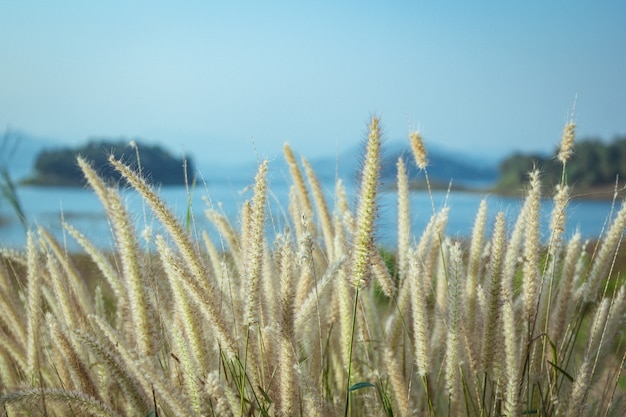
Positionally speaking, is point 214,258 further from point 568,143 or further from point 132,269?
point 568,143

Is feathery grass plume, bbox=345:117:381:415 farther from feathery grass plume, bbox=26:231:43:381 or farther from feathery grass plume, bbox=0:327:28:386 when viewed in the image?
feathery grass plume, bbox=0:327:28:386

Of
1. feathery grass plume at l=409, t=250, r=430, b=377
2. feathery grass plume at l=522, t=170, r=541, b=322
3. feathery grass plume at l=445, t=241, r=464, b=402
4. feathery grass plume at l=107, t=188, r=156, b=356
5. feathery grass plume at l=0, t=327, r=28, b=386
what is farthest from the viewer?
feathery grass plume at l=0, t=327, r=28, b=386

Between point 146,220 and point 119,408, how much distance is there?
0.89 meters

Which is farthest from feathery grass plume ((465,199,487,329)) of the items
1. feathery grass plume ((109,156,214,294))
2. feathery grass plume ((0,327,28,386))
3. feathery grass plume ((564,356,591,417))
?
feathery grass plume ((0,327,28,386))

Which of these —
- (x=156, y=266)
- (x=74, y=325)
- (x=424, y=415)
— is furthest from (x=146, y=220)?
(x=424, y=415)

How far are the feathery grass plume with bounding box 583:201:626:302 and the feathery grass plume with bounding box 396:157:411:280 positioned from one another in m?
0.97

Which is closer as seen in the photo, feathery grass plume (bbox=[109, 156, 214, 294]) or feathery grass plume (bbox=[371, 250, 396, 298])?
feathery grass plume (bbox=[109, 156, 214, 294])

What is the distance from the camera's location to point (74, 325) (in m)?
3.45

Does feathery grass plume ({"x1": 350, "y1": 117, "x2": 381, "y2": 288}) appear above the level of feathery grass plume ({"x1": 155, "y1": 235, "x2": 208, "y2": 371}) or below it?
above

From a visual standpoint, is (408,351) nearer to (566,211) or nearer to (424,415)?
(424,415)

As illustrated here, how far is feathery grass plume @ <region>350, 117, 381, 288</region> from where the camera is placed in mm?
2609

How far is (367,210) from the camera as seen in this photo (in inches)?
103

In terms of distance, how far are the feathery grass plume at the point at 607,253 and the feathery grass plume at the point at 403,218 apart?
97cm

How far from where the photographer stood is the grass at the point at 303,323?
8.57 ft
